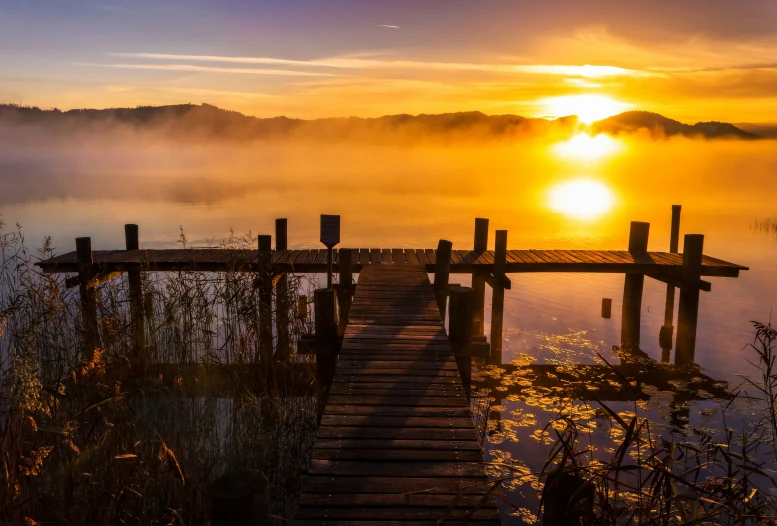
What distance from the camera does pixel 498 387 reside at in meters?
10.4

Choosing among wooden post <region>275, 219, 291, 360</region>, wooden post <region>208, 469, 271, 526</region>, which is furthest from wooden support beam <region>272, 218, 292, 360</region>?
wooden post <region>208, 469, 271, 526</region>

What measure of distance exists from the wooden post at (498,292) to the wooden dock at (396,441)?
13.5 feet

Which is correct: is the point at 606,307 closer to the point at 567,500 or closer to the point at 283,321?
the point at 283,321

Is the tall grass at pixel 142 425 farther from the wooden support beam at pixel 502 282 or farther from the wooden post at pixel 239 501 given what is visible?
the wooden support beam at pixel 502 282

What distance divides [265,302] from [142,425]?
4012 millimetres

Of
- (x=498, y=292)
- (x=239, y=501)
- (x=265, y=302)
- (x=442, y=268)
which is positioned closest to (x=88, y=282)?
(x=265, y=302)

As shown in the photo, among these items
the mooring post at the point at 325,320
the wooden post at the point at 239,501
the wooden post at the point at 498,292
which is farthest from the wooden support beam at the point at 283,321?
the wooden post at the point at 239,501

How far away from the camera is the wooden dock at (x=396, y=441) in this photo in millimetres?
4047

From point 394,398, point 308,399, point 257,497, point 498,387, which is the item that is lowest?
point 498,387

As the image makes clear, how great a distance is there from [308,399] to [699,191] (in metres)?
65.8

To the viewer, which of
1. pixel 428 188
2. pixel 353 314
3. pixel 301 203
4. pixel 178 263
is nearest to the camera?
pixel 353 314

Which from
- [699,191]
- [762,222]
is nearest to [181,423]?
[762,222]

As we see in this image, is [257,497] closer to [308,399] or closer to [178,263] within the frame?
[308,399]

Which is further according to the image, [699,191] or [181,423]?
[699,191]
